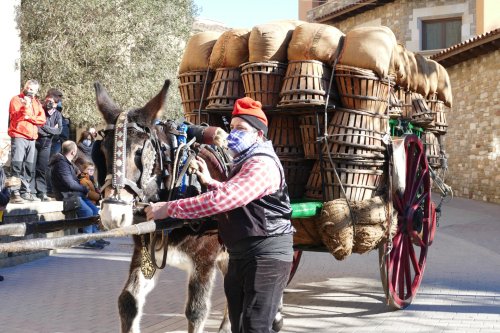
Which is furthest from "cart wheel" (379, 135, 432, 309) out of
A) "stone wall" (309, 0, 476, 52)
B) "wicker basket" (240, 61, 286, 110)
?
"stone wall" (309, 0, 476, 52)

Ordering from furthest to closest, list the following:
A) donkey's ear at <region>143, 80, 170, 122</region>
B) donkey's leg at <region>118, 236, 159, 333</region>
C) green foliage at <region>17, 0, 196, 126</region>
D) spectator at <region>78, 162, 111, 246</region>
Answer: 1. green foliage at <region>17, 0, 196, 126</region>
2. spectator at <region>78, 162, 111, 246</region>
3. donkey's leg at <region>118, 236, 159, 333</region>
4. donkey's ear at <region>143, 80, 170, 122</region>

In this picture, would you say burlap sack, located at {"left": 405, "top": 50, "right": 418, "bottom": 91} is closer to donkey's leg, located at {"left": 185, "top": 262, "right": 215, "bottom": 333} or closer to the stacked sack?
the stacked sack

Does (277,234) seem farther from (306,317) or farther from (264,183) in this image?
(306,317)

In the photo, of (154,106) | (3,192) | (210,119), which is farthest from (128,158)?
(3,192)

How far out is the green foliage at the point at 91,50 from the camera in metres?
16.8

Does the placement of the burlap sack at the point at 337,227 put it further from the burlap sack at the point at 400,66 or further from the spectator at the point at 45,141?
the spectator at the point at 45,141

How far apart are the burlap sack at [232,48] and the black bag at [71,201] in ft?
16.3

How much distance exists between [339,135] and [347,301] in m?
2.45

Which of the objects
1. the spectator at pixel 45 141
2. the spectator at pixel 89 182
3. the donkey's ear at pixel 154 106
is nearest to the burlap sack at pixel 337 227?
the donkey's ear at pixel 154 106

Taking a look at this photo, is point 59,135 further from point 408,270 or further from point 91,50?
point 408,270

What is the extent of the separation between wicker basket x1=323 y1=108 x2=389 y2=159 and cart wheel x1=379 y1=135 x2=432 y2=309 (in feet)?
3.04

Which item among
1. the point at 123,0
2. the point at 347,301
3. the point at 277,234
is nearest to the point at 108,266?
the point at 347,301

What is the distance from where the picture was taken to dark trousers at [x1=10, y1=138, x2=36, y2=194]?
10.2m

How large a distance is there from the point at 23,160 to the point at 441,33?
72.1 feet
